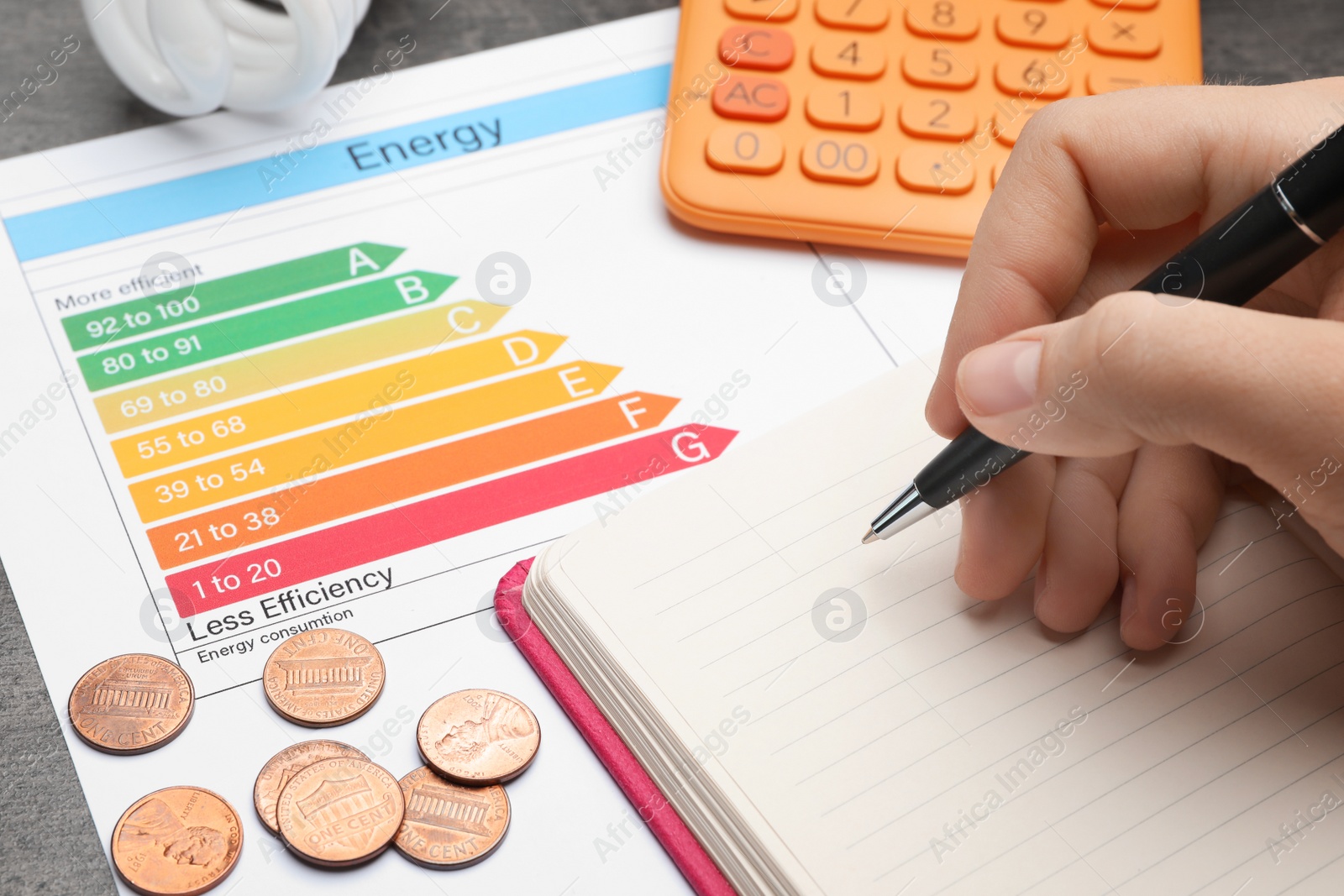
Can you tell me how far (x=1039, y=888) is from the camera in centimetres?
36

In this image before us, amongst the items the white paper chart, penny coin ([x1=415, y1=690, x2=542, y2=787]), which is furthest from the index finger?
penny coin ([x1=415, y1=690, x2=542, y2=787])

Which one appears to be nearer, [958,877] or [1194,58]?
[958,877]

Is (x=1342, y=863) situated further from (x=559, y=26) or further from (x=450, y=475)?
(x=559, y=26)

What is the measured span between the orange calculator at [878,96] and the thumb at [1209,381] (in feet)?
0.76

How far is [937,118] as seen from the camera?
0.59m

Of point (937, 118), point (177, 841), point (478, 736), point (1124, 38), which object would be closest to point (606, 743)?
point (478, 736)

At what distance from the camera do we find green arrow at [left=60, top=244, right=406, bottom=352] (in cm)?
53

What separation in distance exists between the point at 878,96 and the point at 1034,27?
0.10 meters

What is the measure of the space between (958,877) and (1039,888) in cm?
3

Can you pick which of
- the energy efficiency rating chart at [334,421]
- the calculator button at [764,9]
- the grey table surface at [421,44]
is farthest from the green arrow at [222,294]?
the calculator button at [764,9]

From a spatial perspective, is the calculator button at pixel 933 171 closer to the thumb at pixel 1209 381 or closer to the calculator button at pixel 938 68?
the calculator button at pixel 938 68

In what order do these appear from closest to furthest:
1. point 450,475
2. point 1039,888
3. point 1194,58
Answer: point 1039,888
point 450,475
point 1194,58

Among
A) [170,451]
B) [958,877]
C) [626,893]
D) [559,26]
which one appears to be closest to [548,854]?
[626,893]

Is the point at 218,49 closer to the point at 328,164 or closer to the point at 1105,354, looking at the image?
the point at 328,164
